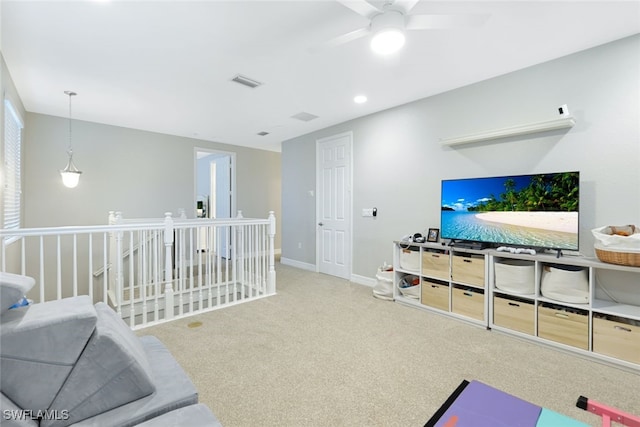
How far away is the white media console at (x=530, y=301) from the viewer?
88.2 inches

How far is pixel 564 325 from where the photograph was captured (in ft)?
8.02

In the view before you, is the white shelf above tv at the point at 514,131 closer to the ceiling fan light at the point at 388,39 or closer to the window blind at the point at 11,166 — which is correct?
the ceiling fan light at the point at 388,39

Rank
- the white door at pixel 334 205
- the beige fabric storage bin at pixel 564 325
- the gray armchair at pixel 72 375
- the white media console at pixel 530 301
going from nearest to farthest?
the gray armchair at pixel 72 375, the white media console at pixel 530 301, the beige fabric storage bin at pixel 564 325, the white door at pixel 334 205

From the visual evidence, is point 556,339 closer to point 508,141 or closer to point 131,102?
point 508,141

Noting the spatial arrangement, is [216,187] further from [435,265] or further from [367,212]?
[435,265]

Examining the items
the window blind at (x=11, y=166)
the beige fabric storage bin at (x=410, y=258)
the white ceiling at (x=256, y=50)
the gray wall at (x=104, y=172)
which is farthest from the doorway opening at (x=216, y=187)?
the beige fabric storage bin at (x=410, y=258)

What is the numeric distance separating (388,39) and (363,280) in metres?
3.38

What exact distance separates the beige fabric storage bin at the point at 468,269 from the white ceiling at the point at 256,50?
1.94m

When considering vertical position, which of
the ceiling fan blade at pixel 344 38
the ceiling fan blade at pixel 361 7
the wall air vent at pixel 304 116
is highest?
the wall air vent at pixel 304 116

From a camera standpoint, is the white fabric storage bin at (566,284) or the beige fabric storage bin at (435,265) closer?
the white fabric storage bin at (566,284)

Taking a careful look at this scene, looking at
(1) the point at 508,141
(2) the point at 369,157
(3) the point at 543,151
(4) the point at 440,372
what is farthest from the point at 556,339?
(2) the point at 369,157

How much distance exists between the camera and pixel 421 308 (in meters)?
3.42

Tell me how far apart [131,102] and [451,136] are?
414 centimetres

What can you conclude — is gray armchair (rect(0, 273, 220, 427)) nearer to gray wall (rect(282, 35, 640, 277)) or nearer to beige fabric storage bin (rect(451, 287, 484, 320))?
beige fabric storage bin (rect(451, 287, 484, 320))
